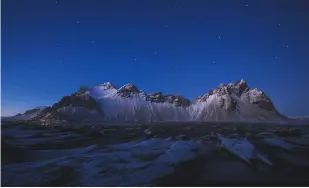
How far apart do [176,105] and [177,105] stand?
2.08ft

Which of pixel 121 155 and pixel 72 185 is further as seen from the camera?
pixel 121 155

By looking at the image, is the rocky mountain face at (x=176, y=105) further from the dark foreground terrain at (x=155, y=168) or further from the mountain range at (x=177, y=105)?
the dark foreground terrain at (x=155, y=168)

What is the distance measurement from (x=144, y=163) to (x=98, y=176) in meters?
1.11

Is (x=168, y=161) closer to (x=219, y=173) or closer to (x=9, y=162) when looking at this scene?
(x=219, y=173)

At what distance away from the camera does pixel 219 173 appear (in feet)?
14.5

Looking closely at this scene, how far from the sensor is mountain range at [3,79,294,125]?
10781cm

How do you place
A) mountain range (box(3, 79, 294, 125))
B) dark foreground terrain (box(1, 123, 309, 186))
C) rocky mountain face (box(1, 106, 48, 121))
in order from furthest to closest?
mountain range (box(3, 79, 294, 125))
rocky mountain face (box(1, 106, 48, 121))
dark foreground terrain (box(1, 123, 309, 186))

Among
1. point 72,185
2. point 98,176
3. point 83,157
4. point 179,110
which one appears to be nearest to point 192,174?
point 98,176

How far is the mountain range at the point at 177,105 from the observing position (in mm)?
107812

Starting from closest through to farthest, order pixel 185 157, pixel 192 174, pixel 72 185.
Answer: pixel 72 185, pixel 192 174, pixel 185 157

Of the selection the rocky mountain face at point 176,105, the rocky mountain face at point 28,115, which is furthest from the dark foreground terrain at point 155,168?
the rocky mountain face at point 176,105

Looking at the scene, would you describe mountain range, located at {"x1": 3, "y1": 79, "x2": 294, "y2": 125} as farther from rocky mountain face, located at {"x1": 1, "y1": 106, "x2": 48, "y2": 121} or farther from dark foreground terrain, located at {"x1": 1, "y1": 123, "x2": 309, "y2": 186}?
dark foreground terrain, located at {"x1": 1, "y1": 123, "x2": 309, "y2": 186}

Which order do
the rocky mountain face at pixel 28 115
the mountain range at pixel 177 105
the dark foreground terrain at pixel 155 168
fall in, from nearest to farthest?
the dark foreground terrain at pixel 155 168
the rocky mountain face at pixel 28 115
the mountain range at pixel 177 105

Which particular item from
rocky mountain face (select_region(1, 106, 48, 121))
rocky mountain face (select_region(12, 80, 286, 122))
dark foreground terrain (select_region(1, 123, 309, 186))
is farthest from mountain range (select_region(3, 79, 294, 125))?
dark foreground terrain (select_region(1, 123, 309, 186))
